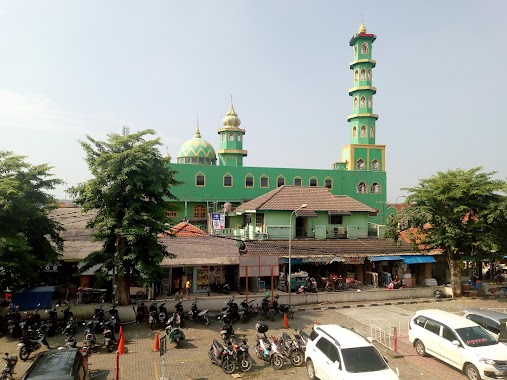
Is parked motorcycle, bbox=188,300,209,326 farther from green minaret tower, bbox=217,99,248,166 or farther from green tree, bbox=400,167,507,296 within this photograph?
green minaret tower, bbox=217,99,248,166

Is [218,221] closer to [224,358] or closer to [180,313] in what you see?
[180,313]

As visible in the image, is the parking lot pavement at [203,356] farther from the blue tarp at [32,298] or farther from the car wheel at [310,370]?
the blue tarp at [32,298]

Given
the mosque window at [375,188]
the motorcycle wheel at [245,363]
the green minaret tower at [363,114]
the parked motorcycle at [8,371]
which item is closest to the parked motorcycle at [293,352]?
the motorcycle wheel at [245,363]

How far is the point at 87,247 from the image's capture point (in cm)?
2555

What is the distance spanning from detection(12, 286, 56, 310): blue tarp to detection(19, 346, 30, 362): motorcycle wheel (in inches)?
226

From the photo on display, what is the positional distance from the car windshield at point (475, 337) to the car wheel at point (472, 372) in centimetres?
71

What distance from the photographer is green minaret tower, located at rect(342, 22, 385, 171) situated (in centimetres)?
5572

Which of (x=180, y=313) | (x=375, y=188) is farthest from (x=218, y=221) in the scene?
(x=375, y=188)

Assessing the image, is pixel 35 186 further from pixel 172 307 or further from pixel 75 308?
pixel 172 307

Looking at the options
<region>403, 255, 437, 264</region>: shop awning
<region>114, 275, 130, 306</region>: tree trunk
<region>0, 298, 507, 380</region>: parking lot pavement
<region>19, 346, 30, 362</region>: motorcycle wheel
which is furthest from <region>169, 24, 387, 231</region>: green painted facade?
<region>19, 346, 30, 362</region>: motorcycle wheel

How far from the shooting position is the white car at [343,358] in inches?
424

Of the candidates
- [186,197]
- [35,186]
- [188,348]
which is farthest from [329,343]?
[186,197]

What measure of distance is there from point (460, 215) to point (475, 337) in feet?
47.1

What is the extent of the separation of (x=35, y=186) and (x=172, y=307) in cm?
977
